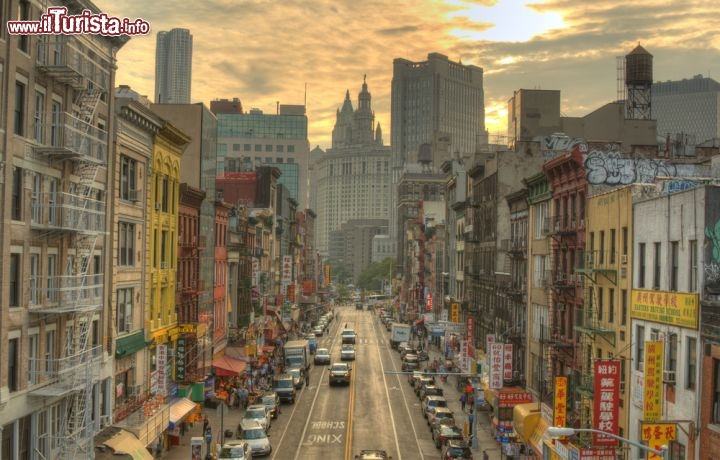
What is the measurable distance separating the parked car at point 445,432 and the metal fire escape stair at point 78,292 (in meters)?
20.7

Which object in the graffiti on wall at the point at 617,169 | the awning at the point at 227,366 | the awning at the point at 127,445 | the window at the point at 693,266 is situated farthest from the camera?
the awning at the point at 227,366

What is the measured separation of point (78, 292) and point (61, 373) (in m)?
3.50

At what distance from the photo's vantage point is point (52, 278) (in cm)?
3391

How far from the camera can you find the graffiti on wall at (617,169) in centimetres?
4628

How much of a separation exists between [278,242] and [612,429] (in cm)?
9126

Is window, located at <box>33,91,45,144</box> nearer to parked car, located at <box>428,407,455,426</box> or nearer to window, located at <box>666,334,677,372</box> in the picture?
window, located at <box>666,334,677,372</box>

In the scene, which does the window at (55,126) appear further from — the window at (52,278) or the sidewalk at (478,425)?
the sidewalk at (478,425)

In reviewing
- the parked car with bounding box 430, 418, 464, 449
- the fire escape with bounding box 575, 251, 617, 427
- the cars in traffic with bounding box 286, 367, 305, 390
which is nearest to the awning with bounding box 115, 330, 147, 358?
the parked car with bounding box 430, 418, 464, 449

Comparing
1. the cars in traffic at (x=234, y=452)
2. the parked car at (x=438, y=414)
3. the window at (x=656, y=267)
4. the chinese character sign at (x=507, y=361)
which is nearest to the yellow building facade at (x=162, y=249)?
the cars in traffic at (x=234, y=452)

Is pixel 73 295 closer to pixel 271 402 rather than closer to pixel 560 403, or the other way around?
pixel 560 403

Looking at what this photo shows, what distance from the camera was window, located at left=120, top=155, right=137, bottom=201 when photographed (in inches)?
1761

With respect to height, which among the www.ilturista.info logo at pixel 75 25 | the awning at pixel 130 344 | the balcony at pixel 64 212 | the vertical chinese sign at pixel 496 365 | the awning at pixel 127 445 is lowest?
the awning at pixel 127 445

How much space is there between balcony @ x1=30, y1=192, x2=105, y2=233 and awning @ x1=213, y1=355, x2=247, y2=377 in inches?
1254

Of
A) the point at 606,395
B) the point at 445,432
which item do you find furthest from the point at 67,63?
the point at 445,432
